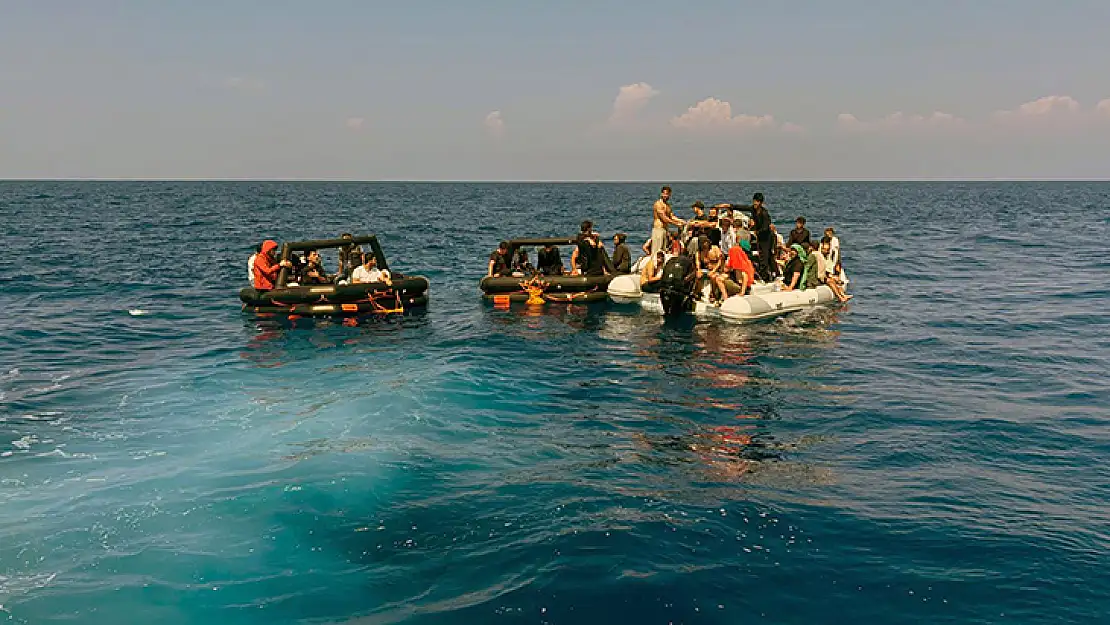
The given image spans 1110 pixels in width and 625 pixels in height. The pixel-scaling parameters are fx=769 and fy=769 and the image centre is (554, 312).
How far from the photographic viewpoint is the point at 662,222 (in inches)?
830

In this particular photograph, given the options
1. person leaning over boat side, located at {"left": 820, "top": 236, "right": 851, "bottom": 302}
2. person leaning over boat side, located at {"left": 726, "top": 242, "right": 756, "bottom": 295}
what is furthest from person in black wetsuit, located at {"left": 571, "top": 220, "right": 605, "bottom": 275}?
person leaning over boat side, located at {"left": 820, "top": 236, "right": 851, "bottom": 302}

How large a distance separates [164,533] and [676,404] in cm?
772

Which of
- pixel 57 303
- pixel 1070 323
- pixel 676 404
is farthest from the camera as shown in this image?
pixel 57 303

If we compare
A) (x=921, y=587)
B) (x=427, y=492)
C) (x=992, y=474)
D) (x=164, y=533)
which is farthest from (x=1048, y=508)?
(x=164, y=533)

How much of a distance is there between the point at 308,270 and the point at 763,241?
503 inches

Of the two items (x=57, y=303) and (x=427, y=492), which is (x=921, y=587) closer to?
(x=427, y=492)

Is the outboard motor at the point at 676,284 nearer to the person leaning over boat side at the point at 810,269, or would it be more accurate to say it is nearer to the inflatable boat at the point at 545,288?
the inflatable boat at the point at 545,288

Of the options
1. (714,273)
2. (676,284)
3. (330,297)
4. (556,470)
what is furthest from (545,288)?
(556,470)

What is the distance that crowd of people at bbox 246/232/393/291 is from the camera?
20766mm

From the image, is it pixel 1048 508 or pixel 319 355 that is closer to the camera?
pixel 1048 508

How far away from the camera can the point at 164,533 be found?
788 cm

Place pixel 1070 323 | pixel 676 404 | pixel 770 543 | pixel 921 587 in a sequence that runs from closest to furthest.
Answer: pixel 921 587
pixel 770 543
pixel 676 404
pixel 1070 323

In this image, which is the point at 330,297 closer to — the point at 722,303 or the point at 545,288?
the point at 545,288

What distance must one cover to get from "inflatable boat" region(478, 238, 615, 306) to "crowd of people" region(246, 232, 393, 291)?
3109mm
